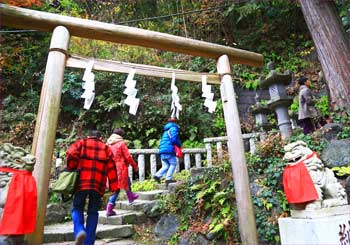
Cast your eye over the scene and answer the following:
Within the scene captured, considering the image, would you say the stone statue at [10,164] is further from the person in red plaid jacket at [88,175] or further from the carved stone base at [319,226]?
the carved stone base at [319,226]

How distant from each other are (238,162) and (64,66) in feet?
8.39

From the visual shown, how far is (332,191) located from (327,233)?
58 cm

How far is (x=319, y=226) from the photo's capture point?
125 inches

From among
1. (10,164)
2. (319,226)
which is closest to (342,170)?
(319,226)

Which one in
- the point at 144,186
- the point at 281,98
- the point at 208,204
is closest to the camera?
the point at 208,204

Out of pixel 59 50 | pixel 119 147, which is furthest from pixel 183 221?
pixel 59 50

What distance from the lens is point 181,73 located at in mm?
4000

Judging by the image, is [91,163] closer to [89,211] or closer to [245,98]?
[89,211]

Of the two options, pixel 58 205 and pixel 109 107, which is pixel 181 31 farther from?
pixel 58 205

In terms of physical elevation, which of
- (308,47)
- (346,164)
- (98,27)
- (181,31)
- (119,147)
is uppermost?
(181,31)

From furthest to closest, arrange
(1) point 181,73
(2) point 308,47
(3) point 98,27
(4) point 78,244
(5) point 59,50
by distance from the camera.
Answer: (2) point 308,47 → (1) point 181,73 → (3) point 98,27 → (5) point 59,50 → (4) point 78,244

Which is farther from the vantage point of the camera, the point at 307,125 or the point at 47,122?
the point at 307,125

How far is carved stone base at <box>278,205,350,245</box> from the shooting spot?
3.18 m

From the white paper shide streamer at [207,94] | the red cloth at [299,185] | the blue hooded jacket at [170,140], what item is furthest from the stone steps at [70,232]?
the red cloth at [299,185]
